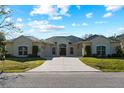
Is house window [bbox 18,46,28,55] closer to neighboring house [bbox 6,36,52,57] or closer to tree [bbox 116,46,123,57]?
neighboring house [bbox 6,36,52,57]

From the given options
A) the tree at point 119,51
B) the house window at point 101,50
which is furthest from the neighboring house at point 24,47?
the tree at point 119,51

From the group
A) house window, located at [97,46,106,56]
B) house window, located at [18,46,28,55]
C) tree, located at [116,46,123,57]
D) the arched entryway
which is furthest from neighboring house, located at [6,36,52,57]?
tree, located at [116,46,123,57]

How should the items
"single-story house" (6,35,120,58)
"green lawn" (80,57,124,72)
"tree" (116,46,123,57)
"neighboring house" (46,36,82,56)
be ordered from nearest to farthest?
"green lawn" (80,57,124,72), "tree" (116,46,123,57), "single-story house" (6,35,120,58), "neighboring house" (46,36,82,56)

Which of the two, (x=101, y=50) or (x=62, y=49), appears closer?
(x=101, y=50)

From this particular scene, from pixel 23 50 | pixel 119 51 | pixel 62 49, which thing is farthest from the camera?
pixel 62 49

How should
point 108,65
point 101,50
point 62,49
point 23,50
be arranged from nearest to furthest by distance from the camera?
point 108,65
point 23,50
point 101,50
point 62,49

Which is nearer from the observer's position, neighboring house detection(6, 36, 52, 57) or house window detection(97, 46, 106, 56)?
neighboring house detection(6, 36, 52, 57)

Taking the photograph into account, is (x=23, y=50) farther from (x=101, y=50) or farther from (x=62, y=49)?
(x=101, y=50)

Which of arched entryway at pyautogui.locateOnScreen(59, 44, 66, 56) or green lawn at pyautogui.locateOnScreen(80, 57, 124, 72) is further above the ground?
arched entryway at pyautogui.locateOnScreen(59, 44, 66, 56)

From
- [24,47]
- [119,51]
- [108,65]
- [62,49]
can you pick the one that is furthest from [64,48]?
[108,65]

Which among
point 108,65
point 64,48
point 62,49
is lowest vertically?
point 108,65

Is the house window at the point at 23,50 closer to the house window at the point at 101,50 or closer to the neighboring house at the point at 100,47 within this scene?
the neighboring house at the point at 100,47
